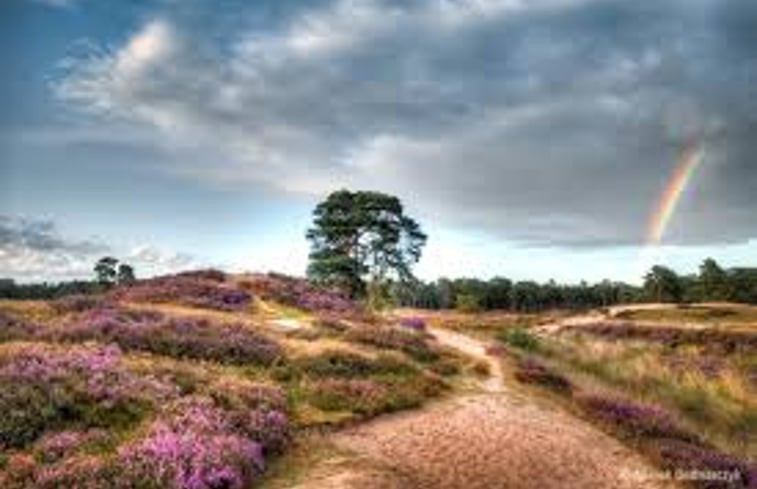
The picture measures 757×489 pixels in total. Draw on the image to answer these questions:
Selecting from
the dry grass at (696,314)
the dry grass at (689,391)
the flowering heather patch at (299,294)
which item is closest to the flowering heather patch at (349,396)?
the dry grass at (689,391)

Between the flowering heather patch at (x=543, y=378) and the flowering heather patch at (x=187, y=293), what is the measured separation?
1948 cm

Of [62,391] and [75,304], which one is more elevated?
[75,304]

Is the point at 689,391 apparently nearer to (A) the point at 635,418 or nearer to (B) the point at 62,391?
(A) the point at 635,418

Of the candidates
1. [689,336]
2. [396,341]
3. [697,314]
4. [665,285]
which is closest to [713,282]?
[665,285]

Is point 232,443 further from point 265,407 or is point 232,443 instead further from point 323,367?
point 323,367

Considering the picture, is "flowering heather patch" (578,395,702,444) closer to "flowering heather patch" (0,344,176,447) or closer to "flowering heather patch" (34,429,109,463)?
"flowering heather patch" (0,344,176,447)

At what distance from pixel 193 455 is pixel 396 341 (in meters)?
19.7

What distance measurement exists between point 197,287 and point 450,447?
33.5m

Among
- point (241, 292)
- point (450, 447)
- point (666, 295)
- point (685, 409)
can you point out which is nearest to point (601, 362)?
point (685, 409)

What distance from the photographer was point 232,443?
1446 cm

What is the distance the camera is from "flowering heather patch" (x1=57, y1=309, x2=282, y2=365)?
2484cm

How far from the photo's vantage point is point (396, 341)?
32.8 m

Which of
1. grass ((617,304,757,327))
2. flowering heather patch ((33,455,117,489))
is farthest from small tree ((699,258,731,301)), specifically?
flowering heather patch ((33,455,117,489))

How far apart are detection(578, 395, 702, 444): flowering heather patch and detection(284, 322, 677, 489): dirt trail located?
35.4 inches
